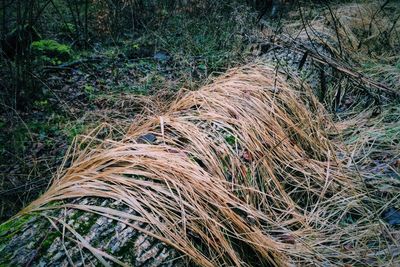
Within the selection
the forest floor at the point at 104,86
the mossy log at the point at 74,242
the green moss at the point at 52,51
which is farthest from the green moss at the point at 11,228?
the green moss at the point at 52,51

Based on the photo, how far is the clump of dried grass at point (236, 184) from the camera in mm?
1199

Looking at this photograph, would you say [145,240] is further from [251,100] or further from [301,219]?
[251,100]

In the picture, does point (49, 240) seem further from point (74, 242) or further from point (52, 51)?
point (52, 51)

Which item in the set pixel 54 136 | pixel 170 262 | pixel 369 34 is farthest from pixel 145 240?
pixel 369 34

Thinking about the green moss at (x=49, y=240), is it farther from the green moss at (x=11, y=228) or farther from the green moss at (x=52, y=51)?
the green moss at (x=52, y=51)

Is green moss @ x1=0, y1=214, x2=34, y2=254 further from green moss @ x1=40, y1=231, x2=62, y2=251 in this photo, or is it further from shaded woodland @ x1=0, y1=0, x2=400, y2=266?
green moss @ x1=40, y1=231, x2=62, y2=251

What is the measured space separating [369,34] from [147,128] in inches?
145

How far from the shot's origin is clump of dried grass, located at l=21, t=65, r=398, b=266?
1.20 metres

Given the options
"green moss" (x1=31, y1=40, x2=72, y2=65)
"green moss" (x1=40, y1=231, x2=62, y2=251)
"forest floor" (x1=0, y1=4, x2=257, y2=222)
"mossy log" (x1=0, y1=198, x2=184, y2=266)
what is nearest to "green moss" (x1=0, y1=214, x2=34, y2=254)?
"mossy log" (x1=0, y1=198, x2=184, y2=266)

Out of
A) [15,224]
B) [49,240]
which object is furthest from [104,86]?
[49,240]

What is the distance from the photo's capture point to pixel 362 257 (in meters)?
1.33

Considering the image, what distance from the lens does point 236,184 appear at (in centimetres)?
145

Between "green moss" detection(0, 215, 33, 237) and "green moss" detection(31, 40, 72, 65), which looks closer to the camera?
"green moss" detection(0, 215, 33, 237)

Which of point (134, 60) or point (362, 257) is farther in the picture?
point (134, 60)
